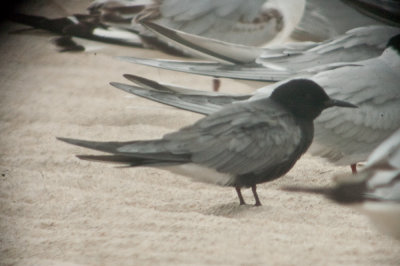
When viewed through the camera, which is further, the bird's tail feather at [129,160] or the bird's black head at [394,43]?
the bird's black head at [394,43]

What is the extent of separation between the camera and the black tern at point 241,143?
4.21ft

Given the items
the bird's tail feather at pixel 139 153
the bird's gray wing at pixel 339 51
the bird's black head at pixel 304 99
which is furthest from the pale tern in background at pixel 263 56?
the bird's tail feather at pixel 139 153

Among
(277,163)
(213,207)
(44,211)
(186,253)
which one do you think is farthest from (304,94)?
(44,211)

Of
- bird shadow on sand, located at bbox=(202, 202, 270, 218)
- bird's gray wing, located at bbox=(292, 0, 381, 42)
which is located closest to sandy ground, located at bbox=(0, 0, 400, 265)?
bird shadow on sand, located at bbox=(202, 202, 270, 218)

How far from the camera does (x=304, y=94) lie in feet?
4.44

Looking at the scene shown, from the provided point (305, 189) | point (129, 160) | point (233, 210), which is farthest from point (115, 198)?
point (305, 189)

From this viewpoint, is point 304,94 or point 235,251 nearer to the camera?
point 235,251

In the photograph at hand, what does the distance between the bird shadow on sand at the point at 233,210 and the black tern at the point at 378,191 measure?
0.14 meters

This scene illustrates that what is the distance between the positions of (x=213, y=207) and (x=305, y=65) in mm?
388

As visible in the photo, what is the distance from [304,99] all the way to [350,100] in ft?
0.42

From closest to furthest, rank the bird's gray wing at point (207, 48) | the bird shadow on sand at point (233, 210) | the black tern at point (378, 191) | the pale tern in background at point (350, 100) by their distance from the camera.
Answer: the black tern at point (378, 191) < the bird shadow on sand at point (233, 210) < the pale tern in background at point (350, 100) < the bird's gray wing at point (207, 48)

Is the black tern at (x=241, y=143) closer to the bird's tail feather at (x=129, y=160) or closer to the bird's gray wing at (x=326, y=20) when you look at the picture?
the bird's tail feather at (x=129, y=160)

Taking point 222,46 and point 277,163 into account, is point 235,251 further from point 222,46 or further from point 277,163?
point 222,46

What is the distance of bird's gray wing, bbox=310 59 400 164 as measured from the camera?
143 centimetres
